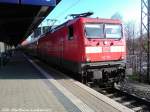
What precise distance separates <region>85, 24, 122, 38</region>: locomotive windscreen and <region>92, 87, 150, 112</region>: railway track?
8.25 ft

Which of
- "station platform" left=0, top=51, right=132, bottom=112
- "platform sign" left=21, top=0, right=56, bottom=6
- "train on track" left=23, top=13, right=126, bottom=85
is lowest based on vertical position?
"station platform" left=0, top=51, right=132, bottom=112

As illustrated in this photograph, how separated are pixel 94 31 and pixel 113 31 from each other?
3.48 ft

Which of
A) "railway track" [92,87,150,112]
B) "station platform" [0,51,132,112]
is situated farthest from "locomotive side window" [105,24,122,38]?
"station platform" [0,51,132,112]

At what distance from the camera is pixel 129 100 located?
14195 mm

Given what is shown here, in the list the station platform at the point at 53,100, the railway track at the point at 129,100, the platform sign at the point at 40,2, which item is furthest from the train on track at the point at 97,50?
the platform sign at the point at 40,2

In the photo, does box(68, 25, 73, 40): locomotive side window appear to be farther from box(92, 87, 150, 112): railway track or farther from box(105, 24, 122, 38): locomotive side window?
box(92, 87, 150, 112): railway track

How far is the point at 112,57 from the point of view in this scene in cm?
1706

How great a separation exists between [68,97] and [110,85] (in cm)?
645

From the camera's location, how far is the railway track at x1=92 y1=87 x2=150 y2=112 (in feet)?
41.4

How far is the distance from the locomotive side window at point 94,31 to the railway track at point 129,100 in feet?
8.32

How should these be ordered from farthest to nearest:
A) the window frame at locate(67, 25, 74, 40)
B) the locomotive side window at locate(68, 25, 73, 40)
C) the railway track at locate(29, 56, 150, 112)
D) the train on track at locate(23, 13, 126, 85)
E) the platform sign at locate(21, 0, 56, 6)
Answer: the platform sign at locate(21, 0, 56, 6)
the locomotive side window at locate(68, 25, 73, 40)
the window frame at locate(67, 25, 74, 40)
the train on track at locate(23, 13, 126, 85)
the railway track at locate(29, 56, 150, 112)

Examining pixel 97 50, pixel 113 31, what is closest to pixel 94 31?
pixel 97 50

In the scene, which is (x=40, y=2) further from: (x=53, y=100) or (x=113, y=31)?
(x=53, y=100)

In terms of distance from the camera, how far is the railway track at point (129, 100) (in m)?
12.6
